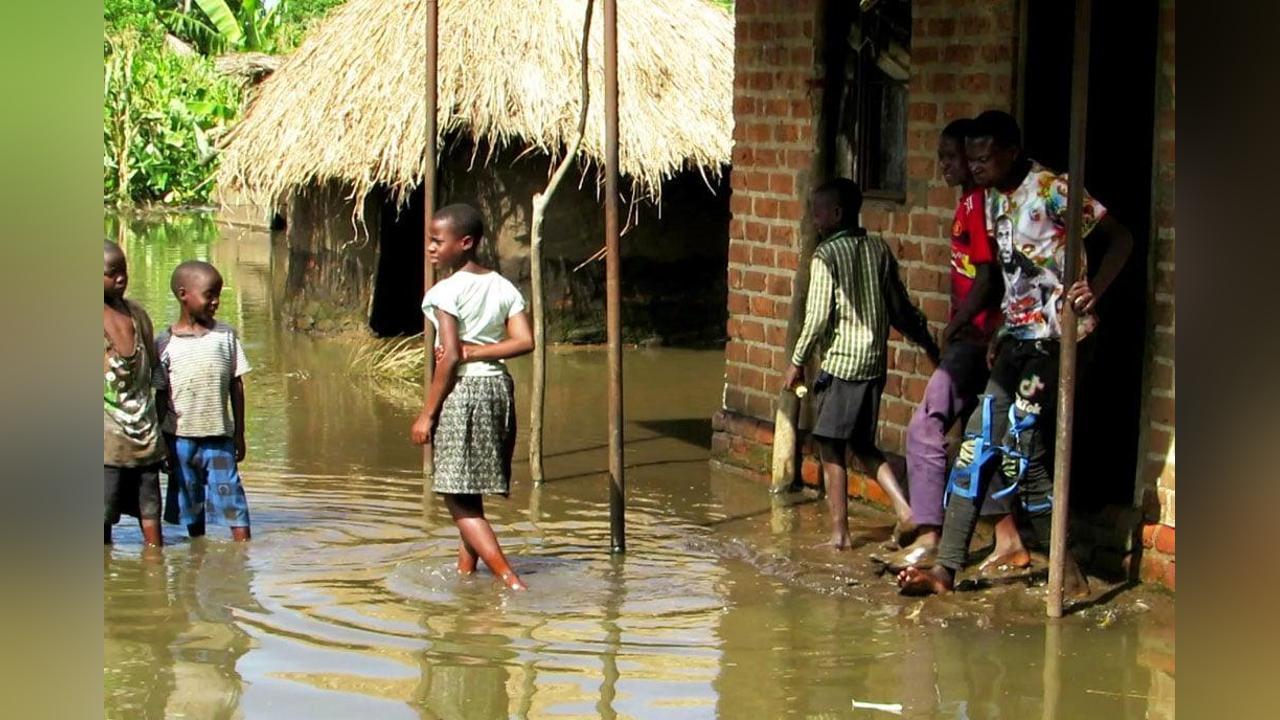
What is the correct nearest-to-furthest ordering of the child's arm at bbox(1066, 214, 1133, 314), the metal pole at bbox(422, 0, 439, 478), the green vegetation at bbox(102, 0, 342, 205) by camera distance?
the child's arm at bbox(1066, 214, 1133, 314) < the metal pole at bbox(422, 0, 439, 478) < the green vegetation at bbox(102, 0, 342, 205)

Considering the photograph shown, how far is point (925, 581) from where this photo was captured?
256 inches

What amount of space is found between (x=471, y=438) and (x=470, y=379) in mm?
229

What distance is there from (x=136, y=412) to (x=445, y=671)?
225 cm

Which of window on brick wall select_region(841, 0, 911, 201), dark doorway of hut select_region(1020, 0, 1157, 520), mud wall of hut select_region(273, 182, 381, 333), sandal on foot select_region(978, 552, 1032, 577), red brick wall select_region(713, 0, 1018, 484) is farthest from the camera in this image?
mud wall of hut select_region(273, 182, 381, 333)

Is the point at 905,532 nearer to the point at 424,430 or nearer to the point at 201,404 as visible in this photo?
the point at 424,430

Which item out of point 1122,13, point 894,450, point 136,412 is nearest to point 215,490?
point 136,412

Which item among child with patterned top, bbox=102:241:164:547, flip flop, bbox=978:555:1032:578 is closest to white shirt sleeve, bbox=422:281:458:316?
child with patterned top, bbox=102:241:164:547

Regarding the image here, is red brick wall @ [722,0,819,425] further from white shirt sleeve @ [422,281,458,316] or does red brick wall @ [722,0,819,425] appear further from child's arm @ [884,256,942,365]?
white shirt sleeve @ [422,281,458,316]

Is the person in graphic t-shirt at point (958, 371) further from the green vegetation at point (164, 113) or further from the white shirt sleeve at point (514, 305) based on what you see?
the green vegetation at point (164, 113)

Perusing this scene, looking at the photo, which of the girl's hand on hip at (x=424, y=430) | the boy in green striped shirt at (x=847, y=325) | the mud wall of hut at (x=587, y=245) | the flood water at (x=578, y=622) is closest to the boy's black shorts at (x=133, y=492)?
the flood water at (x=578, y=622)

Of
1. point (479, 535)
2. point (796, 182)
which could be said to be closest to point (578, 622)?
point (479, 535)

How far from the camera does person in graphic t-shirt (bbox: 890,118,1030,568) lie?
6602 millimetres
